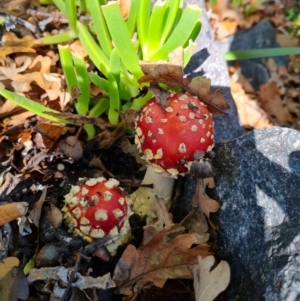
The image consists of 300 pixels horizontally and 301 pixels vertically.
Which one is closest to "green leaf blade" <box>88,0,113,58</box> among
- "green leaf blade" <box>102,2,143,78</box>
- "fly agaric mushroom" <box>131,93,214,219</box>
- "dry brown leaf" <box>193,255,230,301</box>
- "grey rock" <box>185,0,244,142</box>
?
"green leaf blade" <box>102,2,143,78</box>

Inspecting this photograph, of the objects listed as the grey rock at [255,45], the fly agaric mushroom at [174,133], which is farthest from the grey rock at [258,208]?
the grey rock at [255,45]

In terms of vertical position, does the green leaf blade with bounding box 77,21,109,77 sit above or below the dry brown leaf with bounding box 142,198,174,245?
above

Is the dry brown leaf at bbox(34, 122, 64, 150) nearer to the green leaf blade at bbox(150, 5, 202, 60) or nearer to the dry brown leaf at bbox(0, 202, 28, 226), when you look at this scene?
the dry brown leaf at bbox(0, 202, 28, 226)

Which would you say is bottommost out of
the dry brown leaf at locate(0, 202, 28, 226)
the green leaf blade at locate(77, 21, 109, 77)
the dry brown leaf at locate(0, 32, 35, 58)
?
the dry brown leaf at locate(0, 202, 28, 226)

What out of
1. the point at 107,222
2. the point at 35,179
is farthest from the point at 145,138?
the point at 35,179

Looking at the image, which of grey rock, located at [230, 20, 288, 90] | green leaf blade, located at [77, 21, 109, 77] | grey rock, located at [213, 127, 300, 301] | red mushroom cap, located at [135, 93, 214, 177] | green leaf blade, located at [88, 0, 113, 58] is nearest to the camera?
grey rock, located at [213, 127, 300, 301]

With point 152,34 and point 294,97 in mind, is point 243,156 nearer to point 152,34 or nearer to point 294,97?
point 152,34

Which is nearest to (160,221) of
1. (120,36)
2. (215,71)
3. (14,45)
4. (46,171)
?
(46,171)
